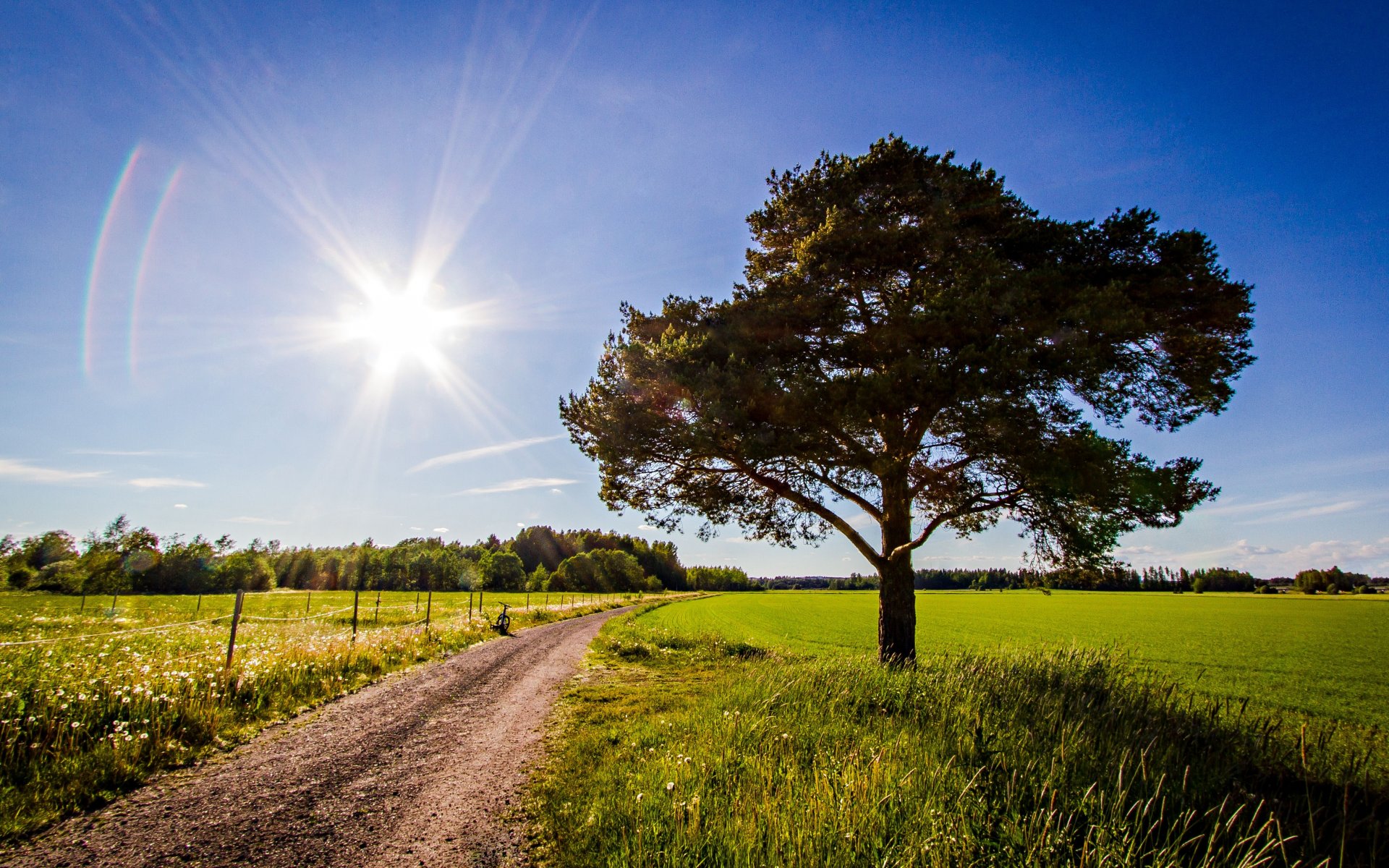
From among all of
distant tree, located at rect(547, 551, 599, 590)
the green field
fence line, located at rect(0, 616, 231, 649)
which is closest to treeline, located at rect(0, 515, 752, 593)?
distant tree, located at rect(547, 551, 599, 590)

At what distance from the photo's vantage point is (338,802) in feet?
17.6

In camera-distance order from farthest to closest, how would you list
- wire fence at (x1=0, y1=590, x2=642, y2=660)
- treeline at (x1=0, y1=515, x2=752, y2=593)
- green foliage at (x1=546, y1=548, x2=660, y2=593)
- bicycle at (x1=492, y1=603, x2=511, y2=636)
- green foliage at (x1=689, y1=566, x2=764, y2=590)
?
1. green foliage at (x1=689, y1=566, x2=764, y2=590)
2. green foliage at (x1=546, y1=548, x2=660, y2=593)
3. treeline at (x1=0, y1=515, x2=752, y2=593)
4. bicycle at (x1=492, y1=603, x2=511, y2=636)
5. wire fence at (x1=0, y1=590, x2=642, y2=660)

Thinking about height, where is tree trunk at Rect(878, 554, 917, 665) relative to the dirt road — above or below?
above

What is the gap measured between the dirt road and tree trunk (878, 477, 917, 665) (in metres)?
7.19

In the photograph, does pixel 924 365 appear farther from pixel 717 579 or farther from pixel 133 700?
pixel 717 579

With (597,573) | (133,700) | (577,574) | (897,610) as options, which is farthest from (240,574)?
(897,610)

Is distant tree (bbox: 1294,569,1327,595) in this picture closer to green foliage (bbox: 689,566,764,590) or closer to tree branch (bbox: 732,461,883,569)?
green foliage (bbox: 689,566,764,590)

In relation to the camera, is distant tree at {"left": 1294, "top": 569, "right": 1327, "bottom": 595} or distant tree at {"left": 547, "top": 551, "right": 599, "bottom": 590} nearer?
distant tree at {"left": 547, "top": 551, "right": 599, "bottom": 590}

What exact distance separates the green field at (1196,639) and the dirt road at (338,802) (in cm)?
928

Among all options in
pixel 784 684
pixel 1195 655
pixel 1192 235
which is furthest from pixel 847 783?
pixel 1195 655

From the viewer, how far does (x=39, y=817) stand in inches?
185

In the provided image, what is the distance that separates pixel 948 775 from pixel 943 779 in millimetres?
433

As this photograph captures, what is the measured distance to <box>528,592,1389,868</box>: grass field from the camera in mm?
3582

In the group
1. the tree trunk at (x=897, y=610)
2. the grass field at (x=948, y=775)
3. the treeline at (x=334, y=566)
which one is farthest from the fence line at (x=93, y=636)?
the treeline at (x=334, y=566)
